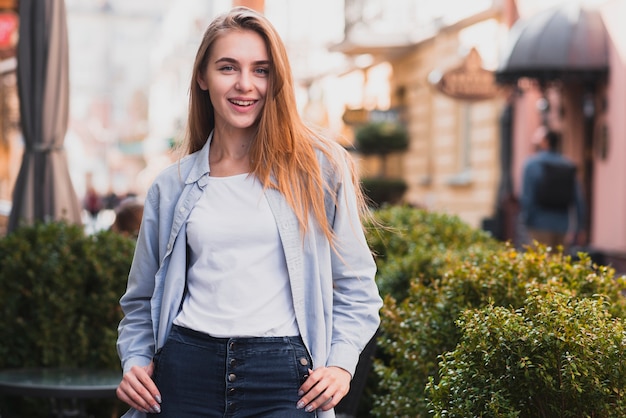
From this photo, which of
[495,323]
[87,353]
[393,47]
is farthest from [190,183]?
[393,47]

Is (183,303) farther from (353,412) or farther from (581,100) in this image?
(581,100)

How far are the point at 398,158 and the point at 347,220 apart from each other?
2470 centimetres

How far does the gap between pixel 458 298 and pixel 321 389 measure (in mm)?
1439

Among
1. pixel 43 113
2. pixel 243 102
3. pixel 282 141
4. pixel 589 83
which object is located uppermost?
pixel 243 102

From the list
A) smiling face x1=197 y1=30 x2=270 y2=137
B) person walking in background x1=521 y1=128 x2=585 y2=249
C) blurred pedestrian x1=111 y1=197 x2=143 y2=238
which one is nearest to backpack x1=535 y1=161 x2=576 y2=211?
person walking in background x1=521 y1=128 x2=585 y2=249

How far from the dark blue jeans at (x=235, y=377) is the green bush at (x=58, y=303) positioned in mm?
3250

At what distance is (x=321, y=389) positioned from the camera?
2.85 metres

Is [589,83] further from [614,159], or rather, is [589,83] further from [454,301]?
[454,301]

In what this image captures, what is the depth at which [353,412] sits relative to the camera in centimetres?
485

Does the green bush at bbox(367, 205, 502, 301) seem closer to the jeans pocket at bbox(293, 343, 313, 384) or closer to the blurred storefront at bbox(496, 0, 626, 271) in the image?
the jeans pocket at bbox(293, 343, 313, 384)

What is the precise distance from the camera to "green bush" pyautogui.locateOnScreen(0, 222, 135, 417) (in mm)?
6035

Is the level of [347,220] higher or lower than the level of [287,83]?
lower

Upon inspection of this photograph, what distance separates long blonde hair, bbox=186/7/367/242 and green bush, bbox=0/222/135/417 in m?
3.19

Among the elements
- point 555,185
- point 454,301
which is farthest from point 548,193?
point 454,301
